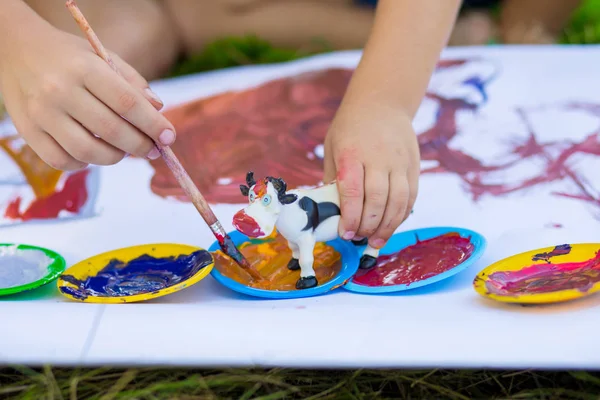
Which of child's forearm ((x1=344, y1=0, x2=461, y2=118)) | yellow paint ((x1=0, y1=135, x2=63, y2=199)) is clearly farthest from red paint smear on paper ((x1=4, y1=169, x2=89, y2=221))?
child's forearm ((x1=344, y1=0, x2=461, y2=118))

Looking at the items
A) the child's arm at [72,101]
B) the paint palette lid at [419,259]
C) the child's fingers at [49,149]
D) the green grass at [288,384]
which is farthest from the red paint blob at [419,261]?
the child's fingers at [49,149]

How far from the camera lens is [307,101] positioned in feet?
4.49

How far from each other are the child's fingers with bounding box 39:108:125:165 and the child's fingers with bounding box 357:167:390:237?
1.04 feet

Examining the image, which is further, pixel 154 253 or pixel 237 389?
pixel 154 253

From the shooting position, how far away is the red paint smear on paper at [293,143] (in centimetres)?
107

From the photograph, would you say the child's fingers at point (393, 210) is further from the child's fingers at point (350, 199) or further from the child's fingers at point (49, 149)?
the child's fingers at point (49, 149)

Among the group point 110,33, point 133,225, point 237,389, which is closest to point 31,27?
point 133,225

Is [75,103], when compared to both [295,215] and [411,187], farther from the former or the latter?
[411,187]

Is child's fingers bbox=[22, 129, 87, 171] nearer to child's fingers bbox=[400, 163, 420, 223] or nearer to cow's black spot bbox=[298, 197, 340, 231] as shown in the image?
cow's black spot bbox=[298, 197, 340, 231]

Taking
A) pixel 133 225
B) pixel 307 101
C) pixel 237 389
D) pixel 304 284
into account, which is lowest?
pixel 237 389

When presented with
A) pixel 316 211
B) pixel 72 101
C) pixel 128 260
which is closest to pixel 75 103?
pixel 72 101

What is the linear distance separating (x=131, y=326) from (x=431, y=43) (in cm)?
61

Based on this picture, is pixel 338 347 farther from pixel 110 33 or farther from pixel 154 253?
pixel 110 33

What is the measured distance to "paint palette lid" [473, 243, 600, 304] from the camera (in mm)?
699
